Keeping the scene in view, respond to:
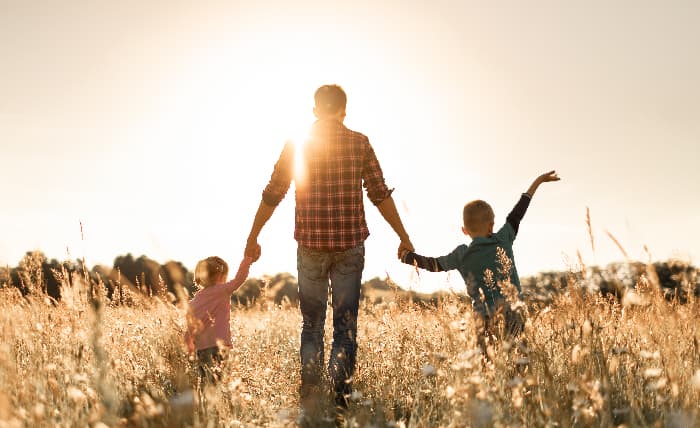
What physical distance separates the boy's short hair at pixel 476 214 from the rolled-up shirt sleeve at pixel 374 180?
0.70 m

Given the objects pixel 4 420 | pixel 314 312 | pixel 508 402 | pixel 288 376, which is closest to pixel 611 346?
pixel 508 402

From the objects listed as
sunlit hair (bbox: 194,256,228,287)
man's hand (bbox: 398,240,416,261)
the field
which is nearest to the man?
the field

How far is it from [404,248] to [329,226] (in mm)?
738

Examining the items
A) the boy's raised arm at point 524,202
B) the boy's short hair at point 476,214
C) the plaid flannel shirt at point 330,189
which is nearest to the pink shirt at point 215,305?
the plaid flannel shirt at point 330,189

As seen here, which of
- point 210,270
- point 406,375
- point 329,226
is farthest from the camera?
point 210,270

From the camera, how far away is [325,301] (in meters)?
4.29

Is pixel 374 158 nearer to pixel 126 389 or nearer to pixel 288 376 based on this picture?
pixel 288 376

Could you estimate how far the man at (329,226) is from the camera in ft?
13.7

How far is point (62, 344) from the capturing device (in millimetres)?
4449

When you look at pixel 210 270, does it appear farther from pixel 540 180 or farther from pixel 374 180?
pixel 540 180

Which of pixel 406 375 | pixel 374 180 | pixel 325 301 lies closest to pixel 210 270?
pixel 325 301

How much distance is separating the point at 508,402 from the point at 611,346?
0.80 meters

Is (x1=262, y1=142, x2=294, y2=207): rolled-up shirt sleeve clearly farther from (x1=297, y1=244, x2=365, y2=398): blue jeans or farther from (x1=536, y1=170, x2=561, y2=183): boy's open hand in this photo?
(x1=536, y1=170, x2=561, y2=183): boy's open hand

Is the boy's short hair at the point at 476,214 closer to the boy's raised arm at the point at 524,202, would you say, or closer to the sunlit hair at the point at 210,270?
the boy's raised arm at the point at 524,202
